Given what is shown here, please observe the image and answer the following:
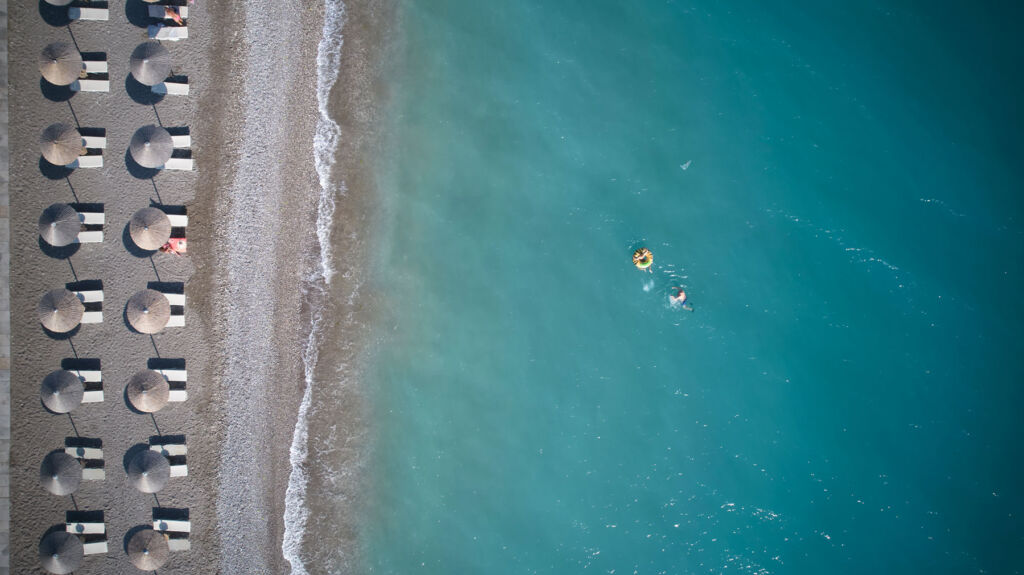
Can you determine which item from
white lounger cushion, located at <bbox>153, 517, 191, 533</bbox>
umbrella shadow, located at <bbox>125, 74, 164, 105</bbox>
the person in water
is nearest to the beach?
umbrella shadow, located at <bbox>125, 74, 164, 105</bbox>

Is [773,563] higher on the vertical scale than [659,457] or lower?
lower

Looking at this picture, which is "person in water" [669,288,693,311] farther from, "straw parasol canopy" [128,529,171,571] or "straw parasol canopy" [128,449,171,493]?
"straw parasol canopy" [128,529,171,571]

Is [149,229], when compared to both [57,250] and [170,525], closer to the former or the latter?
[57,250]

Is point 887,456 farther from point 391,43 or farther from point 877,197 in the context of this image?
point 391,43

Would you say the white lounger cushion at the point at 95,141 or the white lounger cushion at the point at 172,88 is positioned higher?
the white lounger cushion at the point at 172,88

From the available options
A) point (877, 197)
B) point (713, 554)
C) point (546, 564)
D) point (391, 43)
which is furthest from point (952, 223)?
point (391, 43)

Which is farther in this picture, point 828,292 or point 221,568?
point 828,292

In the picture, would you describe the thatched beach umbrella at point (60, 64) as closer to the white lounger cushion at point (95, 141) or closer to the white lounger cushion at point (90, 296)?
the white lounger cushion at point (95, 141)

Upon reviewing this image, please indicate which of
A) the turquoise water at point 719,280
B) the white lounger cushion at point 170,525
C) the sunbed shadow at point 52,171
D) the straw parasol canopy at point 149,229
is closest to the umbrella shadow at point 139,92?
the sunbed shadow at point 52,171
